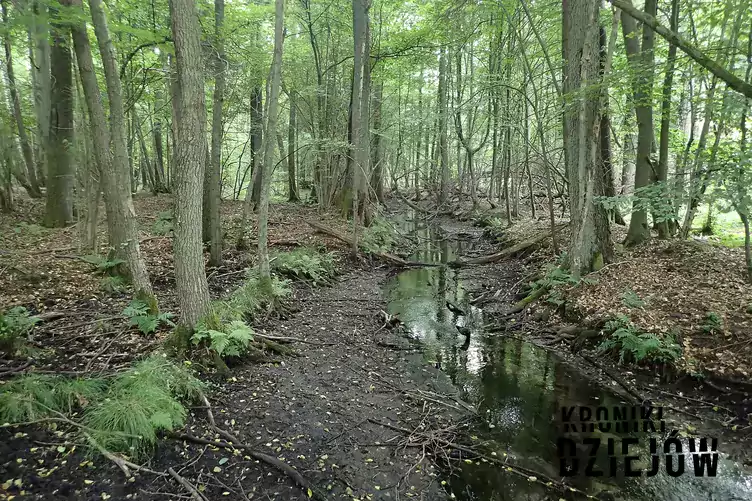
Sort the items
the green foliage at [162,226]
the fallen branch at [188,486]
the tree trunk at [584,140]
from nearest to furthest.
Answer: the fallen branch at [188,486] < the tree trunk at [584,140] < the green foliage at [162,226]

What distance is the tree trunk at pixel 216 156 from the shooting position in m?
9.52

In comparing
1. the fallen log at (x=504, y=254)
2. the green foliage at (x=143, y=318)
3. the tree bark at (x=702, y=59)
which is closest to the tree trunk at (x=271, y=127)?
the green foliage at (x=143, y=318)

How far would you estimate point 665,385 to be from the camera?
6211mm

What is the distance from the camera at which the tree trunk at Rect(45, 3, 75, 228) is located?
35.1 feet

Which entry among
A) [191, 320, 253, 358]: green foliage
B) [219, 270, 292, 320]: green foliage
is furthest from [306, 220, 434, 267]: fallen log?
[191, 320, 253, 358]: green foliage

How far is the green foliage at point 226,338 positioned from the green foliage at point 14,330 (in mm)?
2113

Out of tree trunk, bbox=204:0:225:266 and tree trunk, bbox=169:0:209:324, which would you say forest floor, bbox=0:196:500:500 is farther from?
tree trunk, bbox=169:0:209:324

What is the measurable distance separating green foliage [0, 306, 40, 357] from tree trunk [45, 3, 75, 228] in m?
6.63

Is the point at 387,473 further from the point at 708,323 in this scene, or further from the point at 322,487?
the point at 708,323

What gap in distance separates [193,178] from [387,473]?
448 cm

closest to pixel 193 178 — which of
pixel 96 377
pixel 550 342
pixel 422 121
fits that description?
pixel 96 377

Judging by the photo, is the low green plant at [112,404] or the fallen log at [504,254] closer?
the low green plant at [112,404]

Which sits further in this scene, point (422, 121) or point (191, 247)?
point (422, 121)

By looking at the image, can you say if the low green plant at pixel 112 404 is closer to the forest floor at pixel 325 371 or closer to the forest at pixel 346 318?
the forest at pixel 346 318
